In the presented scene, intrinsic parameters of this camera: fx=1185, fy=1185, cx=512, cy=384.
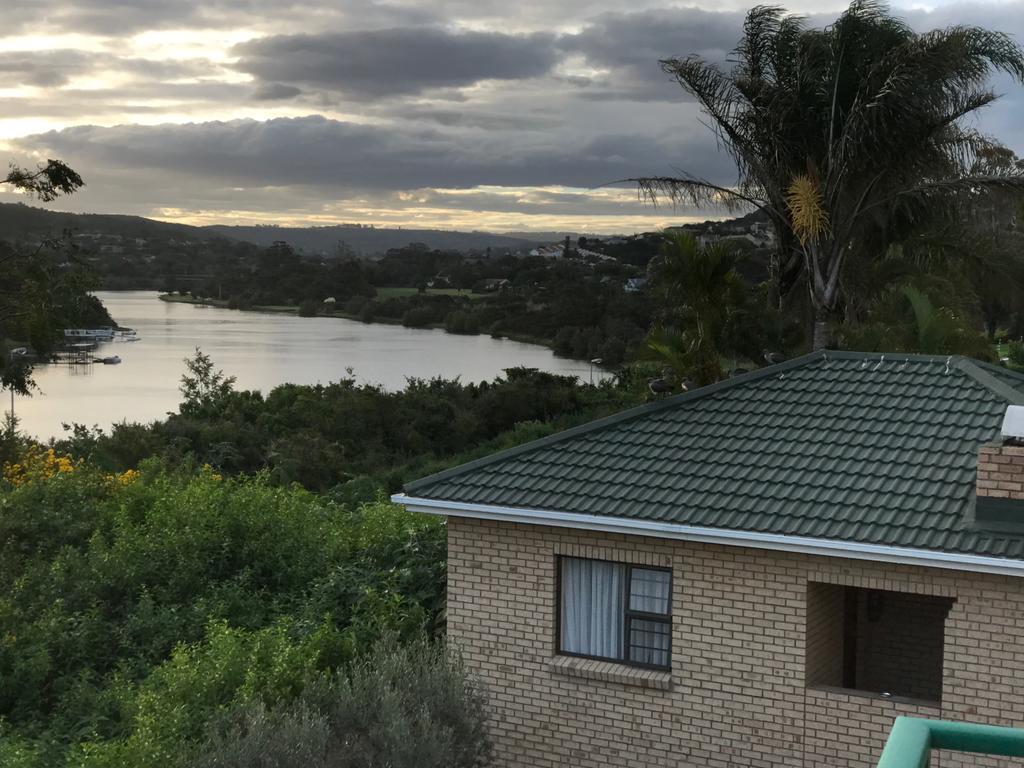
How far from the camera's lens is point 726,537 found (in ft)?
39.1

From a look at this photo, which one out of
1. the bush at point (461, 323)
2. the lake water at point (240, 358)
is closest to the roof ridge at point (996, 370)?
the lake water at point (240, 358)

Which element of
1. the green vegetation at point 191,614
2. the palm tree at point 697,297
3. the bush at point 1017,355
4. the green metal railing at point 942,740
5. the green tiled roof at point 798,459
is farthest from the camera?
the bush at point 1017,355

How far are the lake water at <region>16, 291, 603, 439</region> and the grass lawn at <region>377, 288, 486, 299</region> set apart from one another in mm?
3778

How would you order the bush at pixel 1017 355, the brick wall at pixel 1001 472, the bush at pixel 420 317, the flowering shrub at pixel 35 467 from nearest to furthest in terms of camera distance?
the brick wall at pixel 1001 472
the flowering shrub at pixel 35 467
the bush at pixel 1017 355
the bush at pixel 420 317

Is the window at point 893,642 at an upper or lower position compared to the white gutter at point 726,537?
lower

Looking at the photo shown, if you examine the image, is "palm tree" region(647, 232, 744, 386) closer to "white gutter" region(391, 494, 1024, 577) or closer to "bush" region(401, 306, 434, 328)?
"white gutter" region(391, 494, 1024, 577)

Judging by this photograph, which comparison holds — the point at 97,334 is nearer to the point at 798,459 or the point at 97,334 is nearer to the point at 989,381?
the point at 798,459

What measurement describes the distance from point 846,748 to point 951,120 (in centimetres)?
1978

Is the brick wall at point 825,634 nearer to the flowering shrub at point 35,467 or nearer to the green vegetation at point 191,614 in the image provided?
the green vegetation at point 191,614

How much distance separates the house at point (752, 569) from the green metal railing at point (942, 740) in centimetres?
924

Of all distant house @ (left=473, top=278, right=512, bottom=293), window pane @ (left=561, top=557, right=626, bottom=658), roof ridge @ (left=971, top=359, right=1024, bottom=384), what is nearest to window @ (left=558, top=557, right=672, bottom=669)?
window pane @ (left=561, top=557, right=626, bottom=658)

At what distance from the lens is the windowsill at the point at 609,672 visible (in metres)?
12.7

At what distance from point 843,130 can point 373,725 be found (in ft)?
67.6

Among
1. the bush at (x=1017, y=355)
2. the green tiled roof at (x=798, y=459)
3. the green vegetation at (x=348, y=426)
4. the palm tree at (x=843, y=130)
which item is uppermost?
the palm tree at (x=843, y=130)
